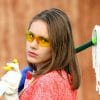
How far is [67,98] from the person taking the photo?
8.64 feet

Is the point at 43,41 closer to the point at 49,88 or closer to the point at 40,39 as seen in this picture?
the point at 40,39

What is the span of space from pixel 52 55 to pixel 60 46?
48mm

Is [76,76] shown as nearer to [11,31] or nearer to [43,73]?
[43,73]

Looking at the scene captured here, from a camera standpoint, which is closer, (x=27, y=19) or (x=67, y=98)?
(x=67, y=98)

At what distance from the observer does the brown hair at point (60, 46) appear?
2.66 meters

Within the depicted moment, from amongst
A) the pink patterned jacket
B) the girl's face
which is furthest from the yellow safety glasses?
the pink patterned jacket

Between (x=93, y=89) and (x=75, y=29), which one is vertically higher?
→ (x=75, y=29)

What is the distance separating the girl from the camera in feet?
8.59

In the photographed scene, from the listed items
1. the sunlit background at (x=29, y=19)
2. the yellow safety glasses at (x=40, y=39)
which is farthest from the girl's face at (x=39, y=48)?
the sunlit background at (x=29, y=19)

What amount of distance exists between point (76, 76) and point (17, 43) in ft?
9.76

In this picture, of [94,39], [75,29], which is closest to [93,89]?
[75,29]

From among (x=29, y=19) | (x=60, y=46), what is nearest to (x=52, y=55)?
(x=60, y=46)

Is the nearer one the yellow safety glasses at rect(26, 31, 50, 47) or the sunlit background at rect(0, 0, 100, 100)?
the yellow safety glasses at rect(26, 31, 50, 47)

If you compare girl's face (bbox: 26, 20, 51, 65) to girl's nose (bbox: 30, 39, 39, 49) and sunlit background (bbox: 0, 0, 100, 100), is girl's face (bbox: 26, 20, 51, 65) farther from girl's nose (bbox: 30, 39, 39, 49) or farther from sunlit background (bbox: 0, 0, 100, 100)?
sunlit background (bbox: 0, 0, 100, 100)
